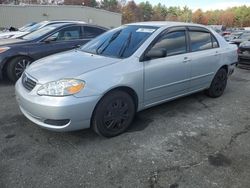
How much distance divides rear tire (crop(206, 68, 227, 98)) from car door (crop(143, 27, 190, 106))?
3.26 ft

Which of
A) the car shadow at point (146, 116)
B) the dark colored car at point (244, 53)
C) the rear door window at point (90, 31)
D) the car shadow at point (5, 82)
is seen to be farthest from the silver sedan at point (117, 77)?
the dark colored car at point (244, 53)

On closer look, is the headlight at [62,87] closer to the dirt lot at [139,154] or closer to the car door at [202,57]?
the dirt lot at [139,154]

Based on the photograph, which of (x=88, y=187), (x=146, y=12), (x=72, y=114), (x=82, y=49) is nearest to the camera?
(x=88, y=187)

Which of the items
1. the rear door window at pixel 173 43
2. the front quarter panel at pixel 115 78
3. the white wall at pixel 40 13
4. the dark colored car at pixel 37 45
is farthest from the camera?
the white wall at pixel 40 13

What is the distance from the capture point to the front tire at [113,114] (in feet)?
11.0

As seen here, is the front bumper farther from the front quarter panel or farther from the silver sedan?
the front quarter panel

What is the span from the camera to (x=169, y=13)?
105312 mm

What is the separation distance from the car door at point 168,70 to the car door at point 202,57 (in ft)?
0.64

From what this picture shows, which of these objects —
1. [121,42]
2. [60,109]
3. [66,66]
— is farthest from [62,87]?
[121,42]

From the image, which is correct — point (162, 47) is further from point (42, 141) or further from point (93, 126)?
point (42, 141)

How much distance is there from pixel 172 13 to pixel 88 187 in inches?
4332

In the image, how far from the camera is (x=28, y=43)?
6.45 m

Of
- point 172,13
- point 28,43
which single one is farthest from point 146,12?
point 28,43

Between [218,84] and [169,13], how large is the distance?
10631 cm
